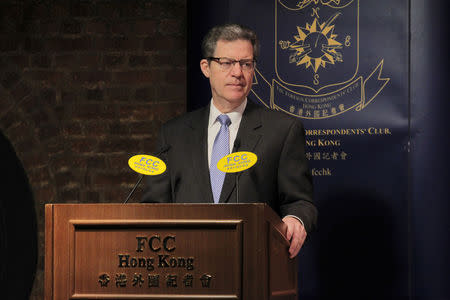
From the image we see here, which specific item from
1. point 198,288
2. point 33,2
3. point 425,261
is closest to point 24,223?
point 33,2

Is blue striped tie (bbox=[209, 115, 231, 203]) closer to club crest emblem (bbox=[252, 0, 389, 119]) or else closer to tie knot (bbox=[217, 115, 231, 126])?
tie knot (bbox=[217, 115, 231, 126])

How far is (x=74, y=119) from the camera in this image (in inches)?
158

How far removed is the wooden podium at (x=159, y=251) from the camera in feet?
5.99

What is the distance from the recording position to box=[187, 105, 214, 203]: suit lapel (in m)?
2.38

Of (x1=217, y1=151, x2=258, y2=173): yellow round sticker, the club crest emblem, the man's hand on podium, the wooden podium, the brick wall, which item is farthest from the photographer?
the brick wall

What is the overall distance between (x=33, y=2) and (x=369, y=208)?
220 centimetres

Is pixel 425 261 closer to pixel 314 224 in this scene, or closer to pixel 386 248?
pixel 386 248

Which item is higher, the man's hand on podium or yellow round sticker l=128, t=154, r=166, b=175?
yellow round sticker l=128, t=154, r=166, b=175

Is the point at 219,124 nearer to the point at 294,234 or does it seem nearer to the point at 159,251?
the point at 294,234

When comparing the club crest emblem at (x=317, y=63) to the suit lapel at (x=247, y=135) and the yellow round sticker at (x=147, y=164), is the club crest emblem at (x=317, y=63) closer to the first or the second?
the suit lapel at (x=247, y=135)

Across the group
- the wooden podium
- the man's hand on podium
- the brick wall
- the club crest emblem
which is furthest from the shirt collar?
the brick wall

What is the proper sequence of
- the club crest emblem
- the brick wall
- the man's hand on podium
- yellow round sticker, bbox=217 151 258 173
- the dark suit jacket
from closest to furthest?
yellow round sticker, bbox=217 151 258 173 < the man's hand on podium < the dark suit jacket < the club crest emblem < the brick wall

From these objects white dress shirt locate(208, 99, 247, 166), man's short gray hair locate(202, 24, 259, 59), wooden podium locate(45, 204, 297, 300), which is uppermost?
man's short gray hair locate(202, 24, 259, 59)

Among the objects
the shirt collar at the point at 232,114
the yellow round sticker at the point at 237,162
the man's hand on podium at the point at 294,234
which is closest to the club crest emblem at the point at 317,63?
the shirt collar at the point at 232,114
